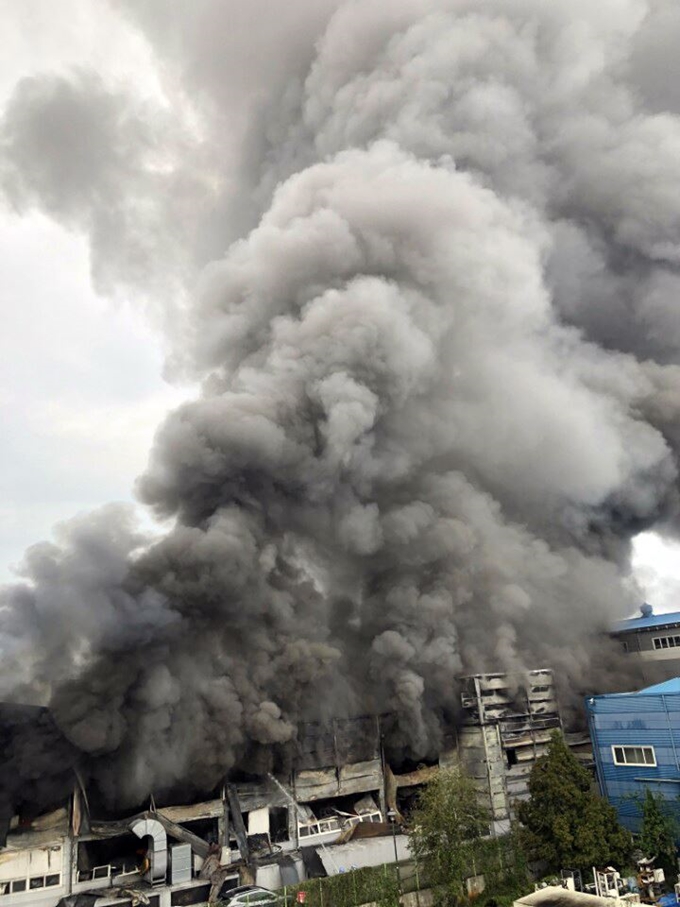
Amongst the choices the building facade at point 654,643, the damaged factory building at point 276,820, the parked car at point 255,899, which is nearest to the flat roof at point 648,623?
the building facade at point 654,643

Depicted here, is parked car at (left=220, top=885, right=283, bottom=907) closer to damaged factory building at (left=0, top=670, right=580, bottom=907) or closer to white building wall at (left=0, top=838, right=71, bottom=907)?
damaged factory building at (left=0, top=670, right=580, bottom=907)

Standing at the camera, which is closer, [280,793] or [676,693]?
[676,693]

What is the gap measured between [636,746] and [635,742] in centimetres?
12

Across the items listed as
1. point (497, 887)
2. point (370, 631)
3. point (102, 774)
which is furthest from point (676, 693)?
point (102, 774)

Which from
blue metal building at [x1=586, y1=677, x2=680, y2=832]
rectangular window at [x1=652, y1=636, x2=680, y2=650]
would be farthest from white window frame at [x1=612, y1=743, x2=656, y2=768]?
rectangular window at [x1=652, y1=636, x2=680, y2=650]

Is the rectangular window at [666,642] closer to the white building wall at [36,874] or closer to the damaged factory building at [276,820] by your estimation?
the damaged factory building at [276,820]

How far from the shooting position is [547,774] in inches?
802

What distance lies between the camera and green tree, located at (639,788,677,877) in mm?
19297

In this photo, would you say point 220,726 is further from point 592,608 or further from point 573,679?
point 592,608

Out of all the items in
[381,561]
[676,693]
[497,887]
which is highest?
[381,561]

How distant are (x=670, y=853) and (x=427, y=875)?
6.65 meters

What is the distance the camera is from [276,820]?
24.3m

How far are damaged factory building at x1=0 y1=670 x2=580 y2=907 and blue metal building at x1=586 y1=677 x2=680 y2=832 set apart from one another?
14.0 feet

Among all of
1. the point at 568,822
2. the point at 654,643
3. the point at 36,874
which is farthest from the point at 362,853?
the point at 654,643
